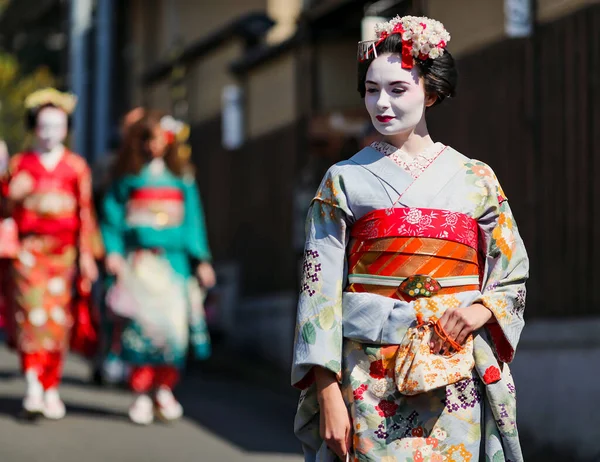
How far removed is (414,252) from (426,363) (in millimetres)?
336

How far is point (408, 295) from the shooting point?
11.9 feet

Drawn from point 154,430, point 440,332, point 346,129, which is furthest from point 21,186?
Result: point 440,332

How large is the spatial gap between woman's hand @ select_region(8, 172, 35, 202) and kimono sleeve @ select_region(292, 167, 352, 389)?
4.92 metres

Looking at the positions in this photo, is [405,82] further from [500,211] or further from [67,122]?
[67,122]

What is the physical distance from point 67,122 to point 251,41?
15.8 feet

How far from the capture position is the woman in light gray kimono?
3.60m

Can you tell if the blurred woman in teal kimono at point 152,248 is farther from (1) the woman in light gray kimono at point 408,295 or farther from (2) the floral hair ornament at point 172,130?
(1) the woman in light gray kimono at point 408,295

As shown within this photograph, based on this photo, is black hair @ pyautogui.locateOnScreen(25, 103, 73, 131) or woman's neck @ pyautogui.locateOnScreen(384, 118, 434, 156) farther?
black hair @ pyautogui.locateOnScreen(25, 103, 73, 131)

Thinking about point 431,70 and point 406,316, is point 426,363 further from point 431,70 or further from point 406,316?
point 431,70

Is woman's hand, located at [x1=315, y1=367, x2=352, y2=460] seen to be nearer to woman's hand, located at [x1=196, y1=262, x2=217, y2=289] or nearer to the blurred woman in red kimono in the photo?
the blurred woman in red kimono

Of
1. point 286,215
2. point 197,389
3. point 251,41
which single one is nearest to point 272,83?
point 251,41

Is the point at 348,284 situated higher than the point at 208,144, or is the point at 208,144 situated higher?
the point at 208,144

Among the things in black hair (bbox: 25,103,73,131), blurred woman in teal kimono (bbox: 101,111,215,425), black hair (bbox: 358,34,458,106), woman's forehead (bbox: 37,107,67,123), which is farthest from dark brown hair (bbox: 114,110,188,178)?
black hair (bbox: 358,34,458,106)

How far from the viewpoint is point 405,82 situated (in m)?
3.71
